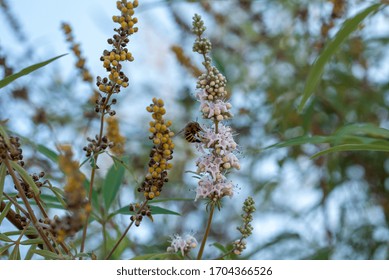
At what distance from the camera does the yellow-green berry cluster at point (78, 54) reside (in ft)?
5.27

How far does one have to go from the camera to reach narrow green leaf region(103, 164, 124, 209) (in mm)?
1539

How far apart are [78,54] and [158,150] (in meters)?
0.73

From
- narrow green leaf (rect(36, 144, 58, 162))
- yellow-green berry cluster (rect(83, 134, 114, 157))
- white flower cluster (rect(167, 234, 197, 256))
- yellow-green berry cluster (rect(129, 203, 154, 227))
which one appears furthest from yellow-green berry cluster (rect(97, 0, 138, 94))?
narrow green leaf (rect(36, 144, 58, 162))

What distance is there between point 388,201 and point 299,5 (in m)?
0.98

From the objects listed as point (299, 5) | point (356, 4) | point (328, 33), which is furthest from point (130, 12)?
point (299, 5)

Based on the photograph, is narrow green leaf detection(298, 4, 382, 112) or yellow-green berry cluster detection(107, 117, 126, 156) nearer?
narrow green leaf detection(298, 4, 382, 112)

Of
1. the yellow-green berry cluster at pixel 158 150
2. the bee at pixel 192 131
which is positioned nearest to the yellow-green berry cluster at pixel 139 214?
the yellow-green berry cluster at pixel 158 150

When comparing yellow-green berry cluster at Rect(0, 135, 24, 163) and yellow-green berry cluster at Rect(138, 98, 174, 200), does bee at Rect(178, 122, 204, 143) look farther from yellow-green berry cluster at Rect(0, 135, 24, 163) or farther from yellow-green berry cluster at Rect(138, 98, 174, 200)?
yellow-green berry cluster at Rect(0, 135, 24, 163)

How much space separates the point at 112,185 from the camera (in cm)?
158

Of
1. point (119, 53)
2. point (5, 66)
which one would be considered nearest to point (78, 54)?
point (5, 66)

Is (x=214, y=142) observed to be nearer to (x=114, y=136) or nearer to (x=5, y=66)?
(x=114, y=136)

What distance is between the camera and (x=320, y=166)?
9.05 ft

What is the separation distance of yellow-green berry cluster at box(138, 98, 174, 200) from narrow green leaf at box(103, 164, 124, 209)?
537 millimetres

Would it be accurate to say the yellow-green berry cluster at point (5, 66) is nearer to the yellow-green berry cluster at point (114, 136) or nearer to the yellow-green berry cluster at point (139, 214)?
the yellow-green berry cluster at point (114, 136)
